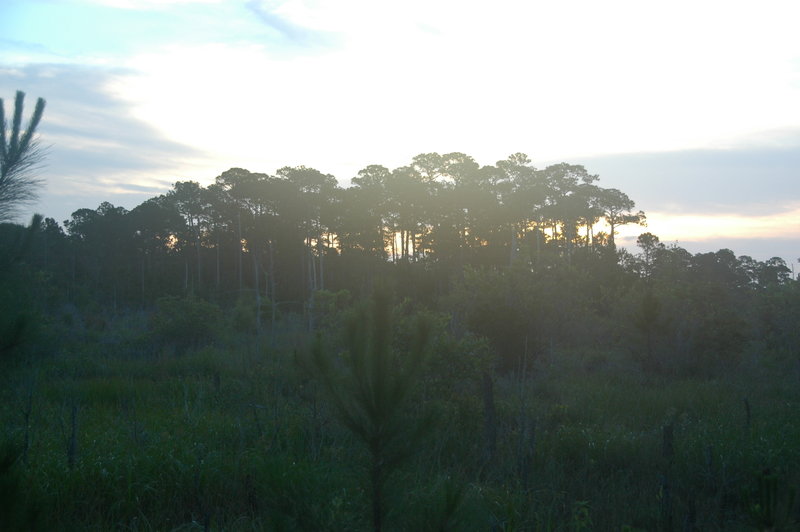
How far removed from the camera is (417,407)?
7.08m

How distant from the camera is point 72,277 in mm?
39000

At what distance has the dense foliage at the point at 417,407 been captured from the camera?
2695 mm

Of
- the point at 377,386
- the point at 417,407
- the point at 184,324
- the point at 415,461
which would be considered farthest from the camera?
the point at 184,324

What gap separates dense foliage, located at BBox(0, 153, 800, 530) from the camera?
270 centimetres

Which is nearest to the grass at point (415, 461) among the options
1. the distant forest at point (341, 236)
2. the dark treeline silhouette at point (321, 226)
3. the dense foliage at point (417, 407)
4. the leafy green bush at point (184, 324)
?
the dense foliage at point (417, 407)

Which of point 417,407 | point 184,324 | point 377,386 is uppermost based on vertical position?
point 377,386

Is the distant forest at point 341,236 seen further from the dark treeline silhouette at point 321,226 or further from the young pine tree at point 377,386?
the young pine tree at point 377,386

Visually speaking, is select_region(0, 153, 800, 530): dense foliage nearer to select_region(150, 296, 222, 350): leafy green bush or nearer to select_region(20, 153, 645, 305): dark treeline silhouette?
select_region(150, 296, 222, 350): leafy green bush

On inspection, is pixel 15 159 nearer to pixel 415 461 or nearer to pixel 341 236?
pixel 415 461

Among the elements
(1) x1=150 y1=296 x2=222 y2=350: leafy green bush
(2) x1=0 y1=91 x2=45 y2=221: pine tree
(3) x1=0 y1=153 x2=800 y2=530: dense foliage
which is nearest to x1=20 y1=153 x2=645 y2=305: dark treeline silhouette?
(3) x1=0 y1=153 x2=800 y2=530: dense foliage

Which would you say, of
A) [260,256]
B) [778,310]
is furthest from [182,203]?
[778,310]

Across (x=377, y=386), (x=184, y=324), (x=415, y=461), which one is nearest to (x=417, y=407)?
(x=415, y=461)

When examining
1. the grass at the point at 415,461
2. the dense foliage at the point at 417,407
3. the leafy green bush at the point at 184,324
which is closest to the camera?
the dense foliage at the point at 417,407

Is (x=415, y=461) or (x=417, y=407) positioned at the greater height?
(x=417, y=407)
